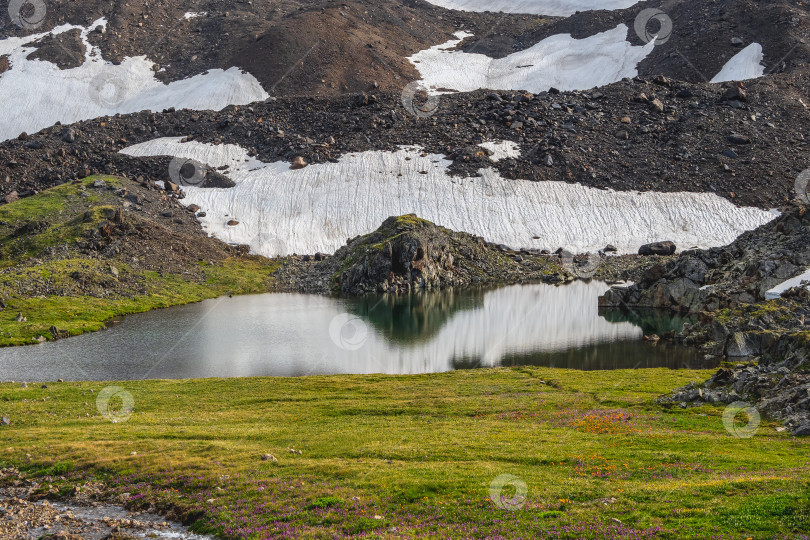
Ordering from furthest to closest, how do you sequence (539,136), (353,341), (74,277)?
(539,136) < (74,277) < (353,341)

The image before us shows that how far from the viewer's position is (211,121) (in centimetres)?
14050

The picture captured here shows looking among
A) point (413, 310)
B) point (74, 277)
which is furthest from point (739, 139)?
point (74, 277)

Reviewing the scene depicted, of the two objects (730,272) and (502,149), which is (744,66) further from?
(730,272)

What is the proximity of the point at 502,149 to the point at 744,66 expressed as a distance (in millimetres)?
64035

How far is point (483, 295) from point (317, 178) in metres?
51.8

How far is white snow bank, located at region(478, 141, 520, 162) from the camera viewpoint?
132250 mm

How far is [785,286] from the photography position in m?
62.7

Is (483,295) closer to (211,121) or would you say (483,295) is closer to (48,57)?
(211,121)

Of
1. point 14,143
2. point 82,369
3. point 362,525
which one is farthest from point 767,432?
point 14,143

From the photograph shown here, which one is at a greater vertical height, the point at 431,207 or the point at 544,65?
the point at 544,65

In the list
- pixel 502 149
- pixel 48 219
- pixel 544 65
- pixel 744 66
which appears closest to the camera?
pixel 48 219

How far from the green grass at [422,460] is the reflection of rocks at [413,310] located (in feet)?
82.6

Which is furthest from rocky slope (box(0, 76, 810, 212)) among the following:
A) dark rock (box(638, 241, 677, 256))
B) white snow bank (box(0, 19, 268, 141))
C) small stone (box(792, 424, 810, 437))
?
small stone (box(792, 424, 810, 437))

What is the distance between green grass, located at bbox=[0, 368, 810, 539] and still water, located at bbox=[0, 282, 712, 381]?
10866 millimetres
